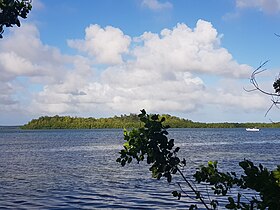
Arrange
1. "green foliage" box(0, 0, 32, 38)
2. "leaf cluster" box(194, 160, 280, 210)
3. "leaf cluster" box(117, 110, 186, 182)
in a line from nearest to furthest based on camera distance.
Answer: "leaf cluster" box(194, 160, 280, 210) → "leaf cluster" box(117, 110, 186, 182) → "green foliage" box(0, 0, 32, 38)

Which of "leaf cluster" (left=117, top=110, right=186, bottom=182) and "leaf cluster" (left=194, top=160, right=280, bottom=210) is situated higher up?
"leaf cluster" (left=117, top=110, right=186, bottom=182)

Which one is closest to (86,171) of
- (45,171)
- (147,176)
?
(45,171)

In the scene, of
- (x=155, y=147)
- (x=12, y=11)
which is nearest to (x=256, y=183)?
(x=155, y=147)

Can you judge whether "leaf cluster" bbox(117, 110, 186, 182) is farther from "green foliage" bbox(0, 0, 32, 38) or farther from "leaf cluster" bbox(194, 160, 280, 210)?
"green foliage" bbox(0, 0, 32, 38)

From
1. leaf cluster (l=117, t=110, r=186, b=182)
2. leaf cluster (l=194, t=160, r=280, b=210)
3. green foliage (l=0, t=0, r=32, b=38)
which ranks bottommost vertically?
leaf cluster (l=194, t=160, r=280, b=210)

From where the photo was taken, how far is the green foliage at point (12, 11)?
8383mm

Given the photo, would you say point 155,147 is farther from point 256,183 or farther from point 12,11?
point 12,11

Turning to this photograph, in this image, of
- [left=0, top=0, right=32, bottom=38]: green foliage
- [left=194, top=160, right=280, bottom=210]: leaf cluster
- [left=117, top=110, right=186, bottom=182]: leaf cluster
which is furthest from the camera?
[left=0, top=0, right=32, bottom=38]: green foliage

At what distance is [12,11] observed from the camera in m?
8.49

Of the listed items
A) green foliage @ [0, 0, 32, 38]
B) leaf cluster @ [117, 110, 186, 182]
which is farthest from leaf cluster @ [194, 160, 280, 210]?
green foliage @ [0, 0, 32, 38]

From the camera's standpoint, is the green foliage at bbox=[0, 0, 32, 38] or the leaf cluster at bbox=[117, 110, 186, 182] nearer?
the leaf cluster at bbox=[117, 110, 186, 182]

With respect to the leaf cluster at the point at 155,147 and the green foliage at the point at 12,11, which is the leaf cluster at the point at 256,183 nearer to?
the leaf cluster at the point at 155,147

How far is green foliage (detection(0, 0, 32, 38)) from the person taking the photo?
27.5 feet

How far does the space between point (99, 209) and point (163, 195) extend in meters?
4.17
